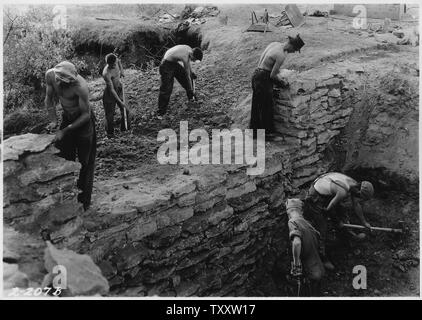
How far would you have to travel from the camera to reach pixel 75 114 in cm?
459

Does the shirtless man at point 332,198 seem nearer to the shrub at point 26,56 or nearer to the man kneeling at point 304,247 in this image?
the man kneeling at point 304,247

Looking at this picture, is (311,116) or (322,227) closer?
(322,227)

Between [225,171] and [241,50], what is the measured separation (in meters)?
3.55

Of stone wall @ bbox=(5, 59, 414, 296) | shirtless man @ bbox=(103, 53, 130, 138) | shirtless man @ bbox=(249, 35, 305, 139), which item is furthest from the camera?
shirtless man @ bbox=(103, 53, 130, 138)

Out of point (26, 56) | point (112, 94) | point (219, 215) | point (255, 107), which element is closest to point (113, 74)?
point (112, 94)

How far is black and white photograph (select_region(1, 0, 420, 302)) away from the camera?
425cm

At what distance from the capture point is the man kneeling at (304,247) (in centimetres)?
532

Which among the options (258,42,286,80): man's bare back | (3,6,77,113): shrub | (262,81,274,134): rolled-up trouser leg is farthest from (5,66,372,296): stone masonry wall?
(3,6,77,113): shrub

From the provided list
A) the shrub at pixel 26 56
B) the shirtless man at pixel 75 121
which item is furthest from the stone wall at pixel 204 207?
the shrub at pixel 26 56

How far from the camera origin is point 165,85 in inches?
277

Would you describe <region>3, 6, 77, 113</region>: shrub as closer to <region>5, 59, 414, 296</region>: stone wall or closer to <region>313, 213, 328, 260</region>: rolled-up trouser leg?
<region>5, 59, 414, 296</region>: stone wall

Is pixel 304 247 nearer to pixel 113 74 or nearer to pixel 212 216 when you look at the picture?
pixel 212 216

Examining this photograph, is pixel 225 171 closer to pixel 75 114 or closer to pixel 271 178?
pixel 271 178

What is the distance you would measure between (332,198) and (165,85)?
9.61 feet
